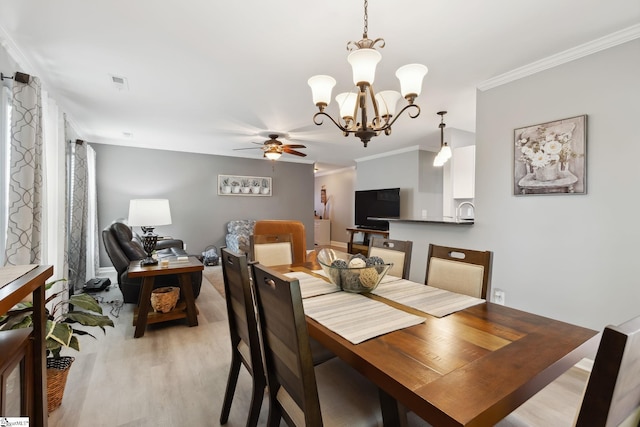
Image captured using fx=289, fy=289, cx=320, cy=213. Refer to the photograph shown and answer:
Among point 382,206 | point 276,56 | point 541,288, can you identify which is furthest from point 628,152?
point 382,206

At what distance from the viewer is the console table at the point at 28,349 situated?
0.80 metres

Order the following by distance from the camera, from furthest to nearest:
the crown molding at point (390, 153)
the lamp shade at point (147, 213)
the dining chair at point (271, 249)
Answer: the crown molding at point (390, 153) < the lamp shade at point (147, 213) < the dining chair at point (271, 249)

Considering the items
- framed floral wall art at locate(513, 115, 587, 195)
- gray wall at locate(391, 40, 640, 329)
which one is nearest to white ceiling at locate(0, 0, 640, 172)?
gray wall at locate(391, 40, 640, 329)

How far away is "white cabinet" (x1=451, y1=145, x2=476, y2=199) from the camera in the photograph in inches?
156

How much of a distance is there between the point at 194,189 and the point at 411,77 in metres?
5.44

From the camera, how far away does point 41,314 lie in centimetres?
101

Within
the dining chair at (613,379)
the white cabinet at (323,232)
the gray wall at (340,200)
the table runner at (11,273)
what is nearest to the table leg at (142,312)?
the table runner at (11,273)

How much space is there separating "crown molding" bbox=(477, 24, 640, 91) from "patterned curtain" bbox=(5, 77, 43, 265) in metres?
3.73

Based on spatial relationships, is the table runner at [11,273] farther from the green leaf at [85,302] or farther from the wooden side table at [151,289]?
the wooden side table at [151,289]

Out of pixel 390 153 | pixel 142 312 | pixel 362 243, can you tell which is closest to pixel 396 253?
pixel 142 312

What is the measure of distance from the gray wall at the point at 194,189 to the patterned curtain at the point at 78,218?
138 cm

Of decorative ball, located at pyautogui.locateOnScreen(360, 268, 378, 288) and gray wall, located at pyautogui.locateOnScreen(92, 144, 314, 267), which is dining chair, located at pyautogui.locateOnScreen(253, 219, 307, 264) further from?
gray wall, located at pyautogui.locateOnScreen(92, 144, 314, 267)

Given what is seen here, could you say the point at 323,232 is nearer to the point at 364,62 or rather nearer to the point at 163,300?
the point at 163,300

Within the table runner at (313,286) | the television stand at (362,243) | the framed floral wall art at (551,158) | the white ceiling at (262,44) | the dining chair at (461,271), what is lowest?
the television stand at (362,243)
